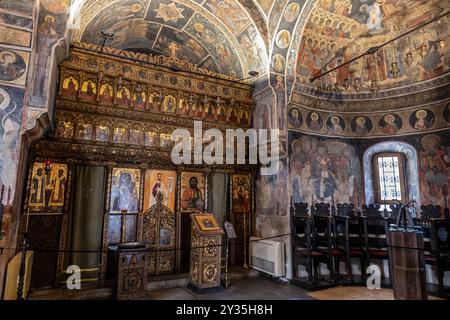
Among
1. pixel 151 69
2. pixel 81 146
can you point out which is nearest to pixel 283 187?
pixel 151 69

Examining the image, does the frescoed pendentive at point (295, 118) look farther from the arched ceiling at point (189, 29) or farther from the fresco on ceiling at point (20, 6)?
the fresco on ceiling at point (20, 6)

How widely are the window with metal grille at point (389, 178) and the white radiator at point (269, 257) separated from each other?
395 centimetres

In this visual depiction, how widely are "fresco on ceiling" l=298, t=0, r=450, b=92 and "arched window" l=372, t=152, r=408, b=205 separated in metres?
2.28

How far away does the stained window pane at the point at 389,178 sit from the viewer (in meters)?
8.52

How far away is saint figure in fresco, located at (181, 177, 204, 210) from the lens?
732 centimetres

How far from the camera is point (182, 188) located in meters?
7.36

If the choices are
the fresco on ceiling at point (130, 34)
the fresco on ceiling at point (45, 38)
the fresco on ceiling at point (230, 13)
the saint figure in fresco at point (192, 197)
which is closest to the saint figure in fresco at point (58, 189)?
the fresco on ceiling at point (45, 38)

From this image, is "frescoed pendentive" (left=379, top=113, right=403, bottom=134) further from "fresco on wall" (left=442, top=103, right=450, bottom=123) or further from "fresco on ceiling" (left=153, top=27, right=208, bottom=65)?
"fresco on ceiling" (left=153, top=27, right=208, bottom=65)

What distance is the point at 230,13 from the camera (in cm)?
771

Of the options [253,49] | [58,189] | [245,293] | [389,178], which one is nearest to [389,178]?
[389,178]

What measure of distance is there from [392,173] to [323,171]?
7.31ft

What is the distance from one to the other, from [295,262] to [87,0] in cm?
799

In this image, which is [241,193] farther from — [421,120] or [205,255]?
[421,120]

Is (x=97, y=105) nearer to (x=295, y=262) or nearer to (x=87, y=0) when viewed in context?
(x=87, y=0)
